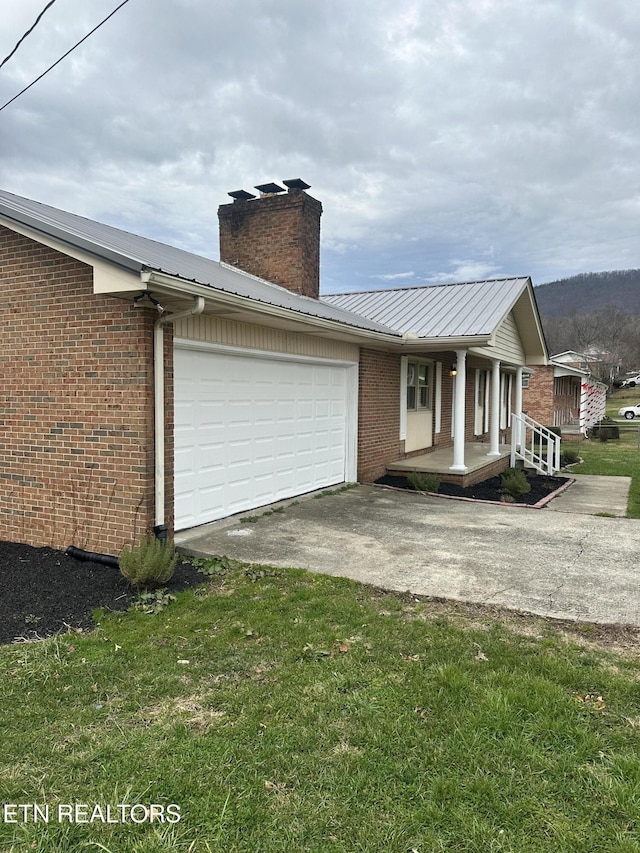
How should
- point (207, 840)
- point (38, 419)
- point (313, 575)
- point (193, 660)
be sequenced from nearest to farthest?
point (207, 840) → point (193, 660) → point (313, 575) → point (38, 419)

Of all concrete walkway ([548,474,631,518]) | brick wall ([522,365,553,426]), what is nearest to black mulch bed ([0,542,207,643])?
concrete walkway ([548,474,631,518])

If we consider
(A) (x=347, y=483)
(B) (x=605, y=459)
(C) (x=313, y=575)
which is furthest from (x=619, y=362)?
(C) (x=313, y=575)

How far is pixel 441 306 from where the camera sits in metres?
12.1

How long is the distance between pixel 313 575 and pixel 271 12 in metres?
6.18

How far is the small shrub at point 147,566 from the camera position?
4.89 meters

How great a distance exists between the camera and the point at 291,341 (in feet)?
27.4

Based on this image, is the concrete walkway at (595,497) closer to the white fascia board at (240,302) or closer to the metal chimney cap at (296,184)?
the white fascia board at (240,302)

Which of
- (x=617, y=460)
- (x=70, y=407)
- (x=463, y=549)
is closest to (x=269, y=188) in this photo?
(x=70, y=407)

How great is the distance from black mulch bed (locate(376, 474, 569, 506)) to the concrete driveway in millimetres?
1285

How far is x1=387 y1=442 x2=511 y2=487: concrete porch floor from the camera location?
11.0 metres

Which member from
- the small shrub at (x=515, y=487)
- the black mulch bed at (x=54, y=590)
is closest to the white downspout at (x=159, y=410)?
the black mulch bed at (x=54, y=590)

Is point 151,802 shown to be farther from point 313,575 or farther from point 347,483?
point 347,483

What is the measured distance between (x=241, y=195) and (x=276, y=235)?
1.24 m

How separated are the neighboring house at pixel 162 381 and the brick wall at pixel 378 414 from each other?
2.1 inches
